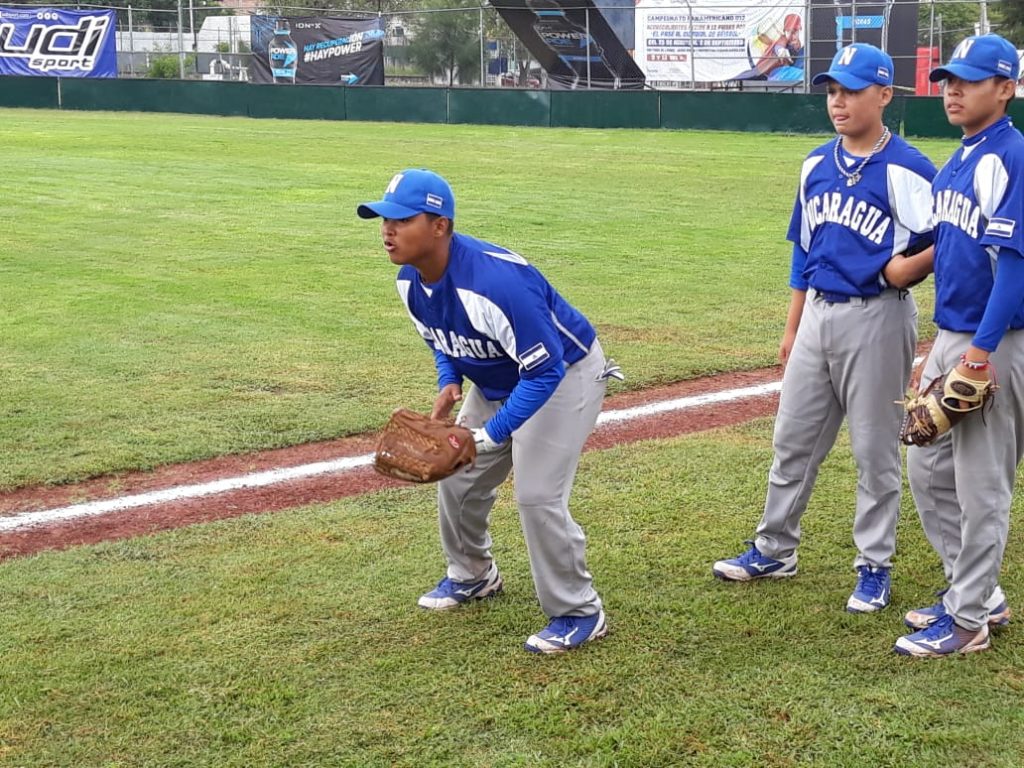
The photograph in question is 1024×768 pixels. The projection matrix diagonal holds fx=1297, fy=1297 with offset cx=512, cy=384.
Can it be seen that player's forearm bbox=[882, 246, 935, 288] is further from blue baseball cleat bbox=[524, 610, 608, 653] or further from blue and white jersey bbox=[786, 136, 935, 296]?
blue baseball cleat bbox=[524, 610, 608, 653]

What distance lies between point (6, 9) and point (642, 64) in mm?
18926

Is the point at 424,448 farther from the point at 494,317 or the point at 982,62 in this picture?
the point at 982,62

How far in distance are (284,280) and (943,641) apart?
828 cm

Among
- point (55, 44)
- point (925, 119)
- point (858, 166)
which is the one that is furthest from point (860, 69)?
point (55, 44)

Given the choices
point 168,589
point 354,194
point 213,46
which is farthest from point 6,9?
point 168,589

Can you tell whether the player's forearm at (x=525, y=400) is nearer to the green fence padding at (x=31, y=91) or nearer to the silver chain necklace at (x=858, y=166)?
the silver chain necklace at (x=858, y=166)

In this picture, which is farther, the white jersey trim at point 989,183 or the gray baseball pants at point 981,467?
the gray baseball pants at point 981,467

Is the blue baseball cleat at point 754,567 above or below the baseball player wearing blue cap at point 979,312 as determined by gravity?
below

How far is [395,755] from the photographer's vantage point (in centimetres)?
361

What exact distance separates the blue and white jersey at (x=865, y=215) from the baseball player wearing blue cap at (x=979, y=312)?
0.64 ft

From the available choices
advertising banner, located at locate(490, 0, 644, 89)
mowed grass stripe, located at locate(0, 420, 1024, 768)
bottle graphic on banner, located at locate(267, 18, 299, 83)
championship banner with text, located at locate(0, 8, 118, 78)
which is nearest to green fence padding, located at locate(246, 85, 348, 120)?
bottle graphic on banner, located at locate(267, 18, 299, 83)

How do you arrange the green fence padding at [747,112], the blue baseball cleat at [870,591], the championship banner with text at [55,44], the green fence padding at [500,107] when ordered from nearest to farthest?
1. the blue baseball cleat at [870,591]
2. the green fence padding at [747,112]
3. the green fence padding at [500,107]
4. the championship banner with text at [55,44]

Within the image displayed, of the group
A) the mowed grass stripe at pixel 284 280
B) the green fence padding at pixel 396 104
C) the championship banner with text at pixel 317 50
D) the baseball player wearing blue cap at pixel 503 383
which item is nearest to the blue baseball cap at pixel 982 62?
the baseball player wearing blue cap at pixel 503 383

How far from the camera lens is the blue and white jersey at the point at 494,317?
3.94 m
